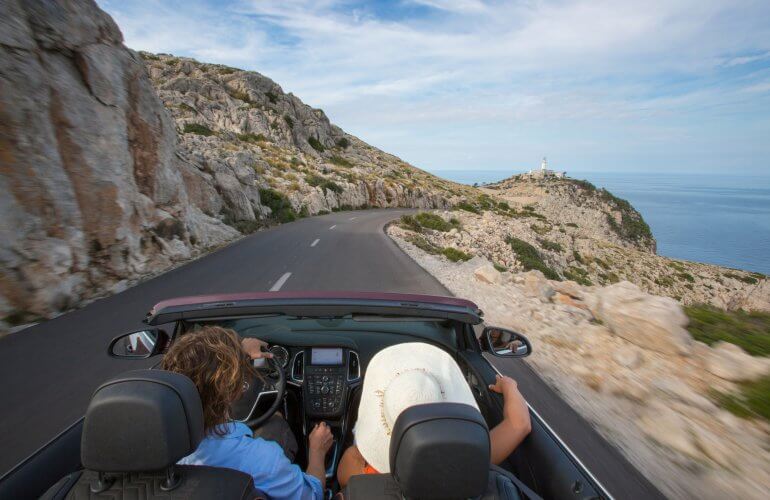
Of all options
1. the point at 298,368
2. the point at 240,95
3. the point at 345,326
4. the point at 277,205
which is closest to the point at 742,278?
the point at 277,205

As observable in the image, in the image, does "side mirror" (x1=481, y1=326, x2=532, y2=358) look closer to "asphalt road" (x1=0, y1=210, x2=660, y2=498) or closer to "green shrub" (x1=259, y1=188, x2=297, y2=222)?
"asphalt road" (x1=0, y1=210, x2=660, y2=498)

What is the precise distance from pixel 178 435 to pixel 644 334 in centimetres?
716

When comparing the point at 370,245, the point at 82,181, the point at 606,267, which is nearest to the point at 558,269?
the point at 606,267

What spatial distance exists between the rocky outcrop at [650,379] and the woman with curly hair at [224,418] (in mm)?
3173

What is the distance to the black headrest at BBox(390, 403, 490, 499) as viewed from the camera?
1.22 meters

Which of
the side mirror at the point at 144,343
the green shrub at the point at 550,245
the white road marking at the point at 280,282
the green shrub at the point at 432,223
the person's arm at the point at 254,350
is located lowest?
the green shrub at the point at 550,245

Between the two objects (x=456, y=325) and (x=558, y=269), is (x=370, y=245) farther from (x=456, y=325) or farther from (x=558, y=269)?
(x=558, y=269)

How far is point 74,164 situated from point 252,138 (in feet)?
159

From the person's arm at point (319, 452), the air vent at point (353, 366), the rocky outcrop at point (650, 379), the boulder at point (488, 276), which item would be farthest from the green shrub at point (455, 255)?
the person's arm at point (319, 452)

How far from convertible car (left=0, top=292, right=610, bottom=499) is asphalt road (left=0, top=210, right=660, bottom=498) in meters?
1.59

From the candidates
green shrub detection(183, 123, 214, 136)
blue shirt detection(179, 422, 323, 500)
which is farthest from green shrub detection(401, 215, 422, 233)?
green shrub detection(183, 123, 214, 136)

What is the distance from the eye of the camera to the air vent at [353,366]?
3.05 metres

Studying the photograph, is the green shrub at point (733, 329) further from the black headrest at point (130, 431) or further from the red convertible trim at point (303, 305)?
the black headrest at point (130, 431)

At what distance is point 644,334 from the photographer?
22.0 feet
